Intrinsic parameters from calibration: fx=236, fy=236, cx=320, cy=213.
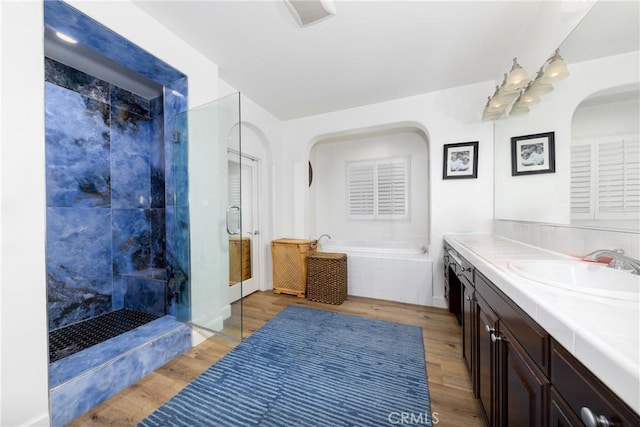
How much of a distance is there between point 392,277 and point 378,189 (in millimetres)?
1692

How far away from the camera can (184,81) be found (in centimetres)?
205

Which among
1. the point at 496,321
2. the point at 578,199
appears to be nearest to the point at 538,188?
the point at 578,199

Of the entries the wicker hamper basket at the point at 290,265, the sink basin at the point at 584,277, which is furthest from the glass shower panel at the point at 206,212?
the sink basin at the point at 584,277

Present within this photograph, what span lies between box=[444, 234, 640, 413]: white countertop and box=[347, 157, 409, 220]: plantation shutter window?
319cm

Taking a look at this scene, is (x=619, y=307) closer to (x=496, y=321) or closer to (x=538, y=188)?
(x=496, y=321)

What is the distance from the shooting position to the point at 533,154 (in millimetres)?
2031

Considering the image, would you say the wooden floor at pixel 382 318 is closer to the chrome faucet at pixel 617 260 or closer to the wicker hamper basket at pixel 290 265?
A: the wicker hamper basket at pixel 290 265

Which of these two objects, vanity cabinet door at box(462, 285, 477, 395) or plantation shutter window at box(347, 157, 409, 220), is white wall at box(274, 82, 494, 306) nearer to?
plantation shutter window at box(347, 157, 409, 220)

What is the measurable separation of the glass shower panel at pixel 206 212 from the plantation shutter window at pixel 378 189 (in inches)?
102

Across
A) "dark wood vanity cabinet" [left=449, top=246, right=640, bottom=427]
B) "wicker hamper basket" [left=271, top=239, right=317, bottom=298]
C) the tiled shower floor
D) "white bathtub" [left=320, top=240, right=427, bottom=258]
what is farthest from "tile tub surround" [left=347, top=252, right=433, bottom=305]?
the tiled shower floor

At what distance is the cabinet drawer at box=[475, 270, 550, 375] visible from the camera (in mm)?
659

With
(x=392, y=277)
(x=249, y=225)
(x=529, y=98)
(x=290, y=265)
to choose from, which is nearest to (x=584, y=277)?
(x=529, y=98)

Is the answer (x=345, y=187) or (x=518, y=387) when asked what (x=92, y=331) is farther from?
(x=345, y=187)

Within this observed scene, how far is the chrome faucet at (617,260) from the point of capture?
0.94m
